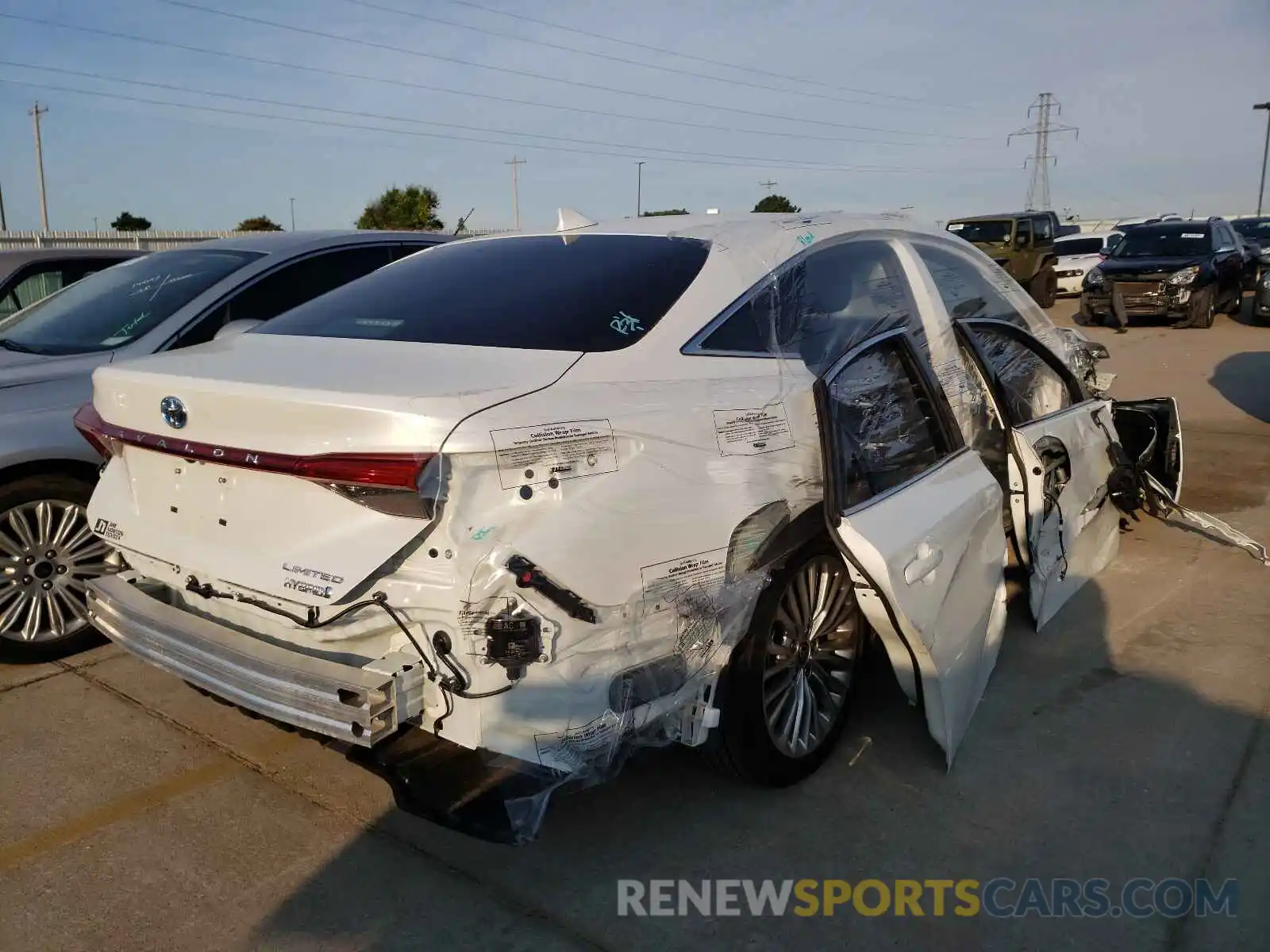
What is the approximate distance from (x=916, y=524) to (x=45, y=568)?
3576 millimetres

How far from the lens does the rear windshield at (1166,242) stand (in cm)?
1702

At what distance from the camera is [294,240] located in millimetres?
5590

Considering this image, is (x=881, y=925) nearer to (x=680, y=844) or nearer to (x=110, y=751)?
(x=680, y=844)

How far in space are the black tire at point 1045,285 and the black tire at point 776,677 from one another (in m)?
17.2

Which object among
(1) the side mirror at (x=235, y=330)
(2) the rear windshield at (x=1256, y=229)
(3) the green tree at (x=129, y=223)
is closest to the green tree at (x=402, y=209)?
(3) the green tree at (x=129, y=223)

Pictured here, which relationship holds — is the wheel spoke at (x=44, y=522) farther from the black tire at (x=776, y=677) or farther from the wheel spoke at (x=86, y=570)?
the black tire at (x=776, y=677)

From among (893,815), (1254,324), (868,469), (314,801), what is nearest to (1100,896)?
(893,815)

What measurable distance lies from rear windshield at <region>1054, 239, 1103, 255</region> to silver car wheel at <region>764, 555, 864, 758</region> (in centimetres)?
2311

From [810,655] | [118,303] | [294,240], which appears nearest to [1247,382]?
[810,655]

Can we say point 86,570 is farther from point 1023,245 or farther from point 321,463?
point 1023,245

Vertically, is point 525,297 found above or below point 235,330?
above

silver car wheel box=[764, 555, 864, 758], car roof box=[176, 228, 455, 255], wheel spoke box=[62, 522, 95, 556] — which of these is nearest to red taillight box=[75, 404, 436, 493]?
silver car wheel box=[764, 555, 864, 758]

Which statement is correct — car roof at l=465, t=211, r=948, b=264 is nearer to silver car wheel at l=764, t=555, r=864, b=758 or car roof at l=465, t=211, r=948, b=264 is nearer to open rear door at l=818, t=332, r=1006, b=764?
open rear door at l=818, t=332, r=1006, b=764

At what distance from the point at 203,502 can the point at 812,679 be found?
1.96 meters
